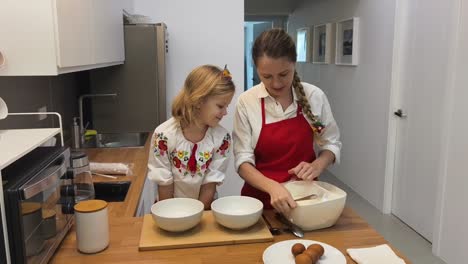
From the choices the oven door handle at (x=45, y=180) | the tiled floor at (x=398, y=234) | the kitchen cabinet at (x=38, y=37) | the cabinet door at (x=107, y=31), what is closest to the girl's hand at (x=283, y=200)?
the oven door handle at (x=45, y=180)

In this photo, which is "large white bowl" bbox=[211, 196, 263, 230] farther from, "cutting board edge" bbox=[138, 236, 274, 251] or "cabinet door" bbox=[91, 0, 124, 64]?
"cabinet door" bbox=[91, 0, 124, 64]

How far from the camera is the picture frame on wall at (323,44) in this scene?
187 inches

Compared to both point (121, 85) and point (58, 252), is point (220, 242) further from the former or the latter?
point (121, 85)

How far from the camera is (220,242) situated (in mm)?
1148

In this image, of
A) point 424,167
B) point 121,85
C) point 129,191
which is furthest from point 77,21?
point 424,167

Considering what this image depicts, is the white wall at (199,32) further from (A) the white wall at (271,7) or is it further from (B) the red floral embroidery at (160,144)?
(A) the white wall at (271,7)

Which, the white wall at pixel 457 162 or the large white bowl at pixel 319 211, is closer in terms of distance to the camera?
the large white bowl at pixel 319 211

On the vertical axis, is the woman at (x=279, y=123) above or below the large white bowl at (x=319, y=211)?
above

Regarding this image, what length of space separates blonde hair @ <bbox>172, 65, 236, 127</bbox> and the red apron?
0.23 m

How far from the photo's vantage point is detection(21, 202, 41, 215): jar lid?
89 centimetres

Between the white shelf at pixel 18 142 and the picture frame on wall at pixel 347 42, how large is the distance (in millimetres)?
3505

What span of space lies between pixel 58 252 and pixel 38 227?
0.14 meters

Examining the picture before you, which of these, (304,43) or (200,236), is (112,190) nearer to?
(200,236)

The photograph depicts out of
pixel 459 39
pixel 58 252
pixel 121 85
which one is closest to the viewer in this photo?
pixel 58 252
